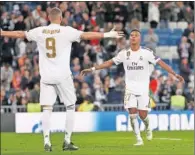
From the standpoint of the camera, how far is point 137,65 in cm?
1636

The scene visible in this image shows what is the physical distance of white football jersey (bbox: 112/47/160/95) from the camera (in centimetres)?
1630

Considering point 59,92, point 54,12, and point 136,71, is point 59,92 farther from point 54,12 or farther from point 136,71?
point 136,71

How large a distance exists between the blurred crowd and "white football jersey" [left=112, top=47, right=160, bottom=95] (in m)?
9.26

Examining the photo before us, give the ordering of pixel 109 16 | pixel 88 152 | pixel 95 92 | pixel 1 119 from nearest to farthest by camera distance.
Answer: pixel 88 152, pixel 1 119, pixel 95 92, pixel 109 16

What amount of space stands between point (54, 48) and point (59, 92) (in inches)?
32.1

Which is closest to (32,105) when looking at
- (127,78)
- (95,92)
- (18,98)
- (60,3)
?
(18,98)

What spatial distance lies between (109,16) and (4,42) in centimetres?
485

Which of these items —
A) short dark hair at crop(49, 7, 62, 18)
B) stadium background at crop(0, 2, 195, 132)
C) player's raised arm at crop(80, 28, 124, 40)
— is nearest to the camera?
player's raised arm at crop(80, 28, 124, 40)

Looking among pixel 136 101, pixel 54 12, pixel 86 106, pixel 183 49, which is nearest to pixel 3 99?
pixel 86 106

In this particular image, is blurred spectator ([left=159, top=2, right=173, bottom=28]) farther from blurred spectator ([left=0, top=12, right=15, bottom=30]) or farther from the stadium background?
blurred spectator ([left=0, top=12, right=15, bottom=30])

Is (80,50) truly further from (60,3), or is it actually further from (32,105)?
(32,105)

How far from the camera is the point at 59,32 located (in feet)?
45.5

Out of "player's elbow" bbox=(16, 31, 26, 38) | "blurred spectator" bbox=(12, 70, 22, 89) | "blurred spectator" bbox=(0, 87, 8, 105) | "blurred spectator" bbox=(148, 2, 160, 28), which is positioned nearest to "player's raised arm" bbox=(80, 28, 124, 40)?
"player's elbow" bbox=(16, 31, 26, 38)

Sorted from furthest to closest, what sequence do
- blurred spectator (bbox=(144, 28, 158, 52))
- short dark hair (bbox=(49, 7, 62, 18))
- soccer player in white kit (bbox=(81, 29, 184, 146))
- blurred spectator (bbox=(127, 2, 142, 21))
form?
blurred spectator (bbox=(127, 2, 142, 21)), blurred spectator (bbox=(144, 28, 158, 52)), soccer player in white kit (bbox=(81, 29, 184, 146)), short dark hair (bbox=(49, 7, 62, 18))
